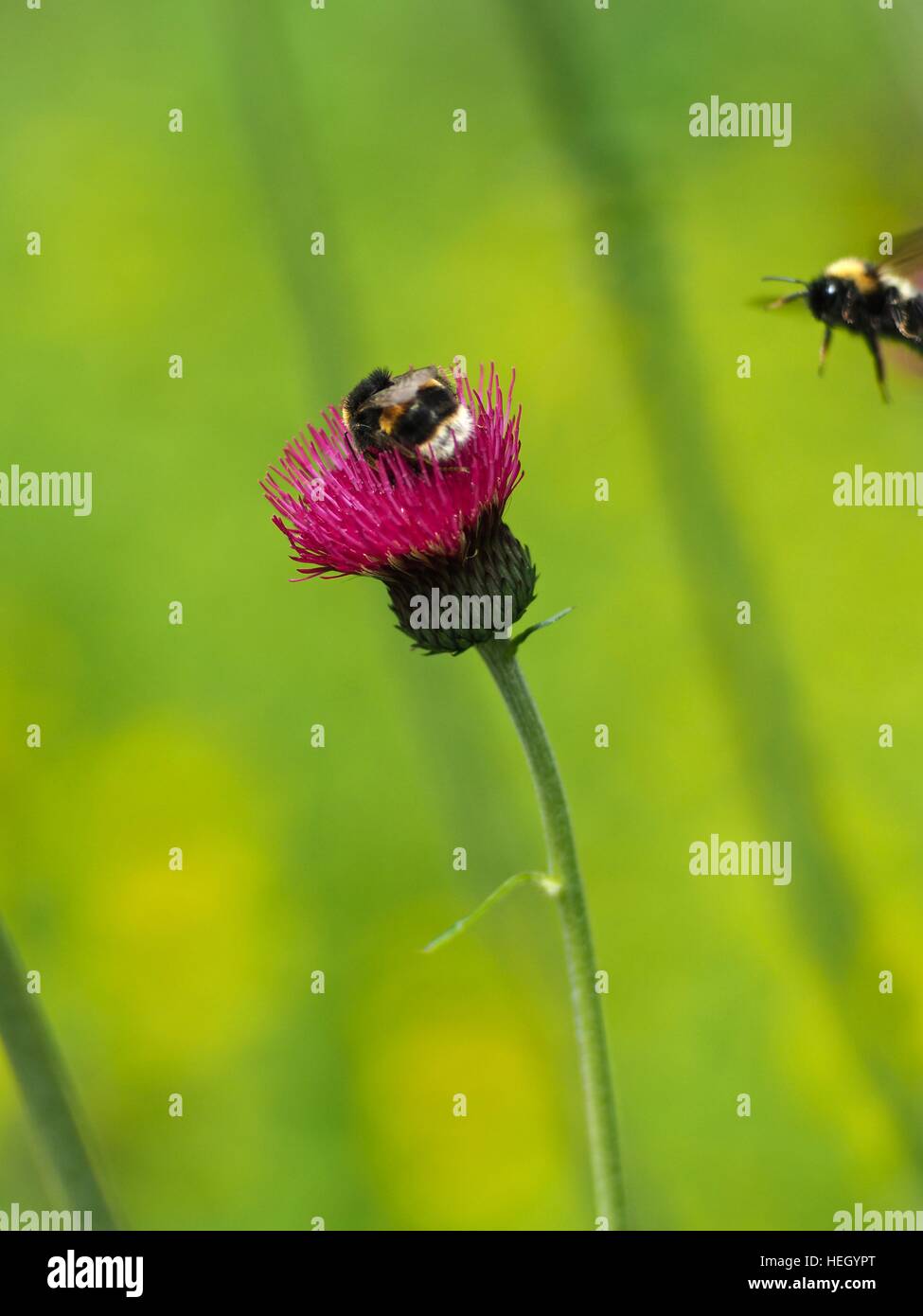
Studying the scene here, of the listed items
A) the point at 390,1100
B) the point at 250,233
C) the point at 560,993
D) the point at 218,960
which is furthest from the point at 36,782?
the point at 250,233

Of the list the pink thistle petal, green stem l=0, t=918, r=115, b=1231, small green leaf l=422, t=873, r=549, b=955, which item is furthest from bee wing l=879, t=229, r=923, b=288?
green stem l=0, t=918, r=115, b=1231

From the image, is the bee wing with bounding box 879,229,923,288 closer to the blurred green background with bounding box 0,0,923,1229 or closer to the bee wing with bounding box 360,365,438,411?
the blurred green background with bounding box 0,0,923,1229

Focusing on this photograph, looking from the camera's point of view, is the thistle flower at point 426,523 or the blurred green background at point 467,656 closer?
the thistle flower at point 426,523

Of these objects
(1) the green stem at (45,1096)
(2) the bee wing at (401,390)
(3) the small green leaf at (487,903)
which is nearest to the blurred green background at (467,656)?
(2) the bee wing at (401,390)

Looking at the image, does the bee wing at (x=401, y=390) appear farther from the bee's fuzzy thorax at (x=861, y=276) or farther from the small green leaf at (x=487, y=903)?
the bee's fuzzy thorax at (x=861, y=276)

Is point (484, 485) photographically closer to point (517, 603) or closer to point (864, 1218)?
point (517, 603)
